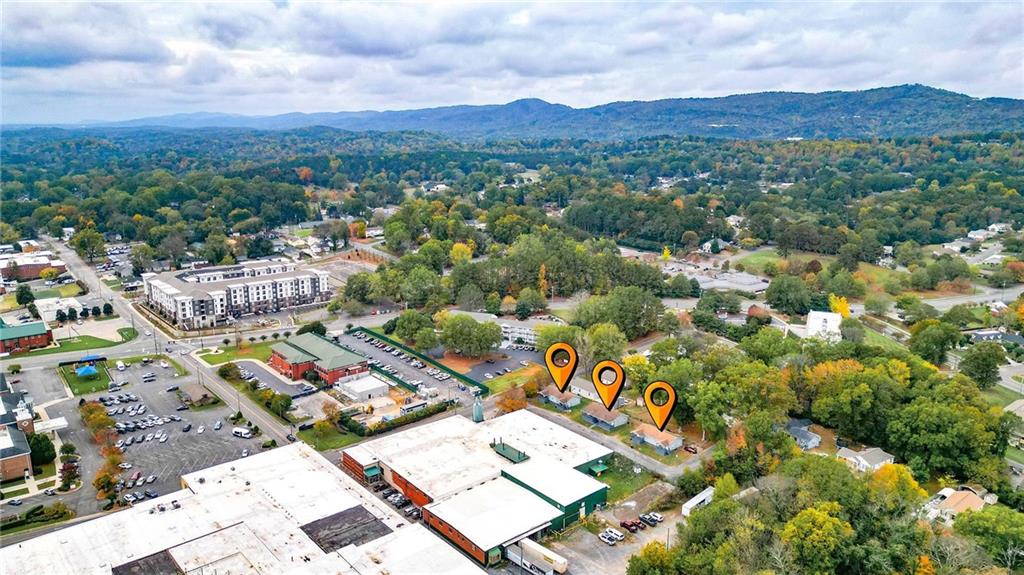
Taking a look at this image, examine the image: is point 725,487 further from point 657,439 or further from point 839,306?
point 839,306

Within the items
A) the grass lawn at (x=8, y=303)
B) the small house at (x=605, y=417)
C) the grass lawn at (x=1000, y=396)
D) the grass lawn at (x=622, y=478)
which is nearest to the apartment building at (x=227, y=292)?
the grass lawn at (x=8, y=303)

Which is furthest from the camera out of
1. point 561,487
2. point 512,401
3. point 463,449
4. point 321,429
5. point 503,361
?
point 503,361

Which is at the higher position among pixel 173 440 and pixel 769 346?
pixel 769 346

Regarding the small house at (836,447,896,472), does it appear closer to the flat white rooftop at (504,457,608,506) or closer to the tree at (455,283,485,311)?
the flat white rooftop at (504,457,608,506)

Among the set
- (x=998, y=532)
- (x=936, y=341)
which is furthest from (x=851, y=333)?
(x=998, y=532)

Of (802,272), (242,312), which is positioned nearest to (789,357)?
(802,272)

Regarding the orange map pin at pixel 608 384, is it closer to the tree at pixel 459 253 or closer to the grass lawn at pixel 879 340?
the grass lawn at pixel 879 340

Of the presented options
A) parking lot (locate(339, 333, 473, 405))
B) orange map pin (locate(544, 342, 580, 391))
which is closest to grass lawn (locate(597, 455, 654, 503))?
orange map pin (locate(544, 342, 580, 391))

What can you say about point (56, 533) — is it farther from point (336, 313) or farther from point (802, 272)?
point (802, 272)
